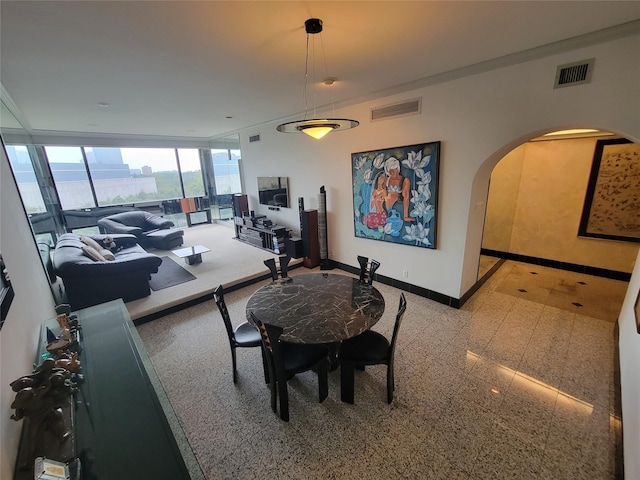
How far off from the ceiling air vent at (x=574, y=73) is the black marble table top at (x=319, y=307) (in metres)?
2.52

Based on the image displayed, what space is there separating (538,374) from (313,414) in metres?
2.06

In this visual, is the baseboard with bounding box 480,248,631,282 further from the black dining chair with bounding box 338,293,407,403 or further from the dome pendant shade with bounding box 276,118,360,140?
the dome pendant shade with bounding box 276,118,360,140

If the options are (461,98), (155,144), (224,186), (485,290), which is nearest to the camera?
(461,98)

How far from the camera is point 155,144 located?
24.8 feet

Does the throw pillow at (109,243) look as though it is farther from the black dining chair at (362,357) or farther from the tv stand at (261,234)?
the black dining chair at (362,357)

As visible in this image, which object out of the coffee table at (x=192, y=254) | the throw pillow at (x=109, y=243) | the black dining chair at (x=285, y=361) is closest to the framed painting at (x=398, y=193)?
the black dining chair at (x=285, y=361)

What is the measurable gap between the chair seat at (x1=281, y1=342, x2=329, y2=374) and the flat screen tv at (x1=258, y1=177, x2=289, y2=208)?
3.99 m

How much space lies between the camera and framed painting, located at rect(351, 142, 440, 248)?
3352mm

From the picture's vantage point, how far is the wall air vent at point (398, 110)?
3292mm

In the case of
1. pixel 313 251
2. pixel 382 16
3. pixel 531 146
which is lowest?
pixel 313 251

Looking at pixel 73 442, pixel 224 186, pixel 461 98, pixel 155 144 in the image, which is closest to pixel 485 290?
pixel 461 98

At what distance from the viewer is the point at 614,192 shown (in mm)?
3957

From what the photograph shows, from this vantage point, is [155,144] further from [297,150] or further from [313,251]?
[313,251]

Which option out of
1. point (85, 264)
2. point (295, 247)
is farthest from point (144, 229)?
point (295, 247)
